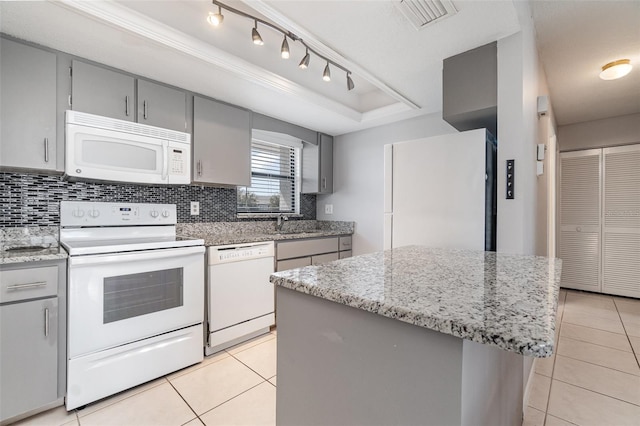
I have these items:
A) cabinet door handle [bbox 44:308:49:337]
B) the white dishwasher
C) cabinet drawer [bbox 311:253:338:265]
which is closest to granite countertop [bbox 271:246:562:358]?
the white dishwasher

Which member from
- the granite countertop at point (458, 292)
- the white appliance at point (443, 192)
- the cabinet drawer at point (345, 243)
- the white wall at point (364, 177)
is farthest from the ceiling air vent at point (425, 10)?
the cabinet drawer at point (345, 243)

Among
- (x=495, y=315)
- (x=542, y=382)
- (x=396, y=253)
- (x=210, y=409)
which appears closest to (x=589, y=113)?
(x=542, y=382)

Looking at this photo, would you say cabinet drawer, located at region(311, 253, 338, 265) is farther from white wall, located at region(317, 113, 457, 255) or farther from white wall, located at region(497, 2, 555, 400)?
white wall, located at region(497, 2, 555, 400)

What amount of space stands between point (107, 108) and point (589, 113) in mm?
5110

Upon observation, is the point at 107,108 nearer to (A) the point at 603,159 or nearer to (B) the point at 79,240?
(B) the point at 79,240

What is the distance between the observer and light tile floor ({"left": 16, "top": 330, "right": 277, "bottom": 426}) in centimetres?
155

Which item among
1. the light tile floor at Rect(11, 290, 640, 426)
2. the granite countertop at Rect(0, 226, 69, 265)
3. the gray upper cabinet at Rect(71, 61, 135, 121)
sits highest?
the gray upper cabinet at Rect(71, 61, 135, 121)

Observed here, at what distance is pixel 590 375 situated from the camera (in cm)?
199

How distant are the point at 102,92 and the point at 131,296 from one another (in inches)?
54.1

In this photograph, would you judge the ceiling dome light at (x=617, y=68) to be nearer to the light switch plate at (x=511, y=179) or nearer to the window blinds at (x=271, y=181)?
the light switch plate at (x=511, y=179)

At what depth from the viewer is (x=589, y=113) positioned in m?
3.61

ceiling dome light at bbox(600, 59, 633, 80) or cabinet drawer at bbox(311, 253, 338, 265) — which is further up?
ceiling dome light at bbox(600, 59, 633, 80)

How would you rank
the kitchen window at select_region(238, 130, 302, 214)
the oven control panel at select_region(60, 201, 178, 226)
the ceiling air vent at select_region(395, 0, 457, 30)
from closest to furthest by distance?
the ceiling air vent at select_region(395, 0, 457, 30) → the oven control panel at select_region(60, 201, 178, 226) → the kitchen window at select_region(238, 130, 302, 214)

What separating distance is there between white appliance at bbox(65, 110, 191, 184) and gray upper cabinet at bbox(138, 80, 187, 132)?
0.08m
